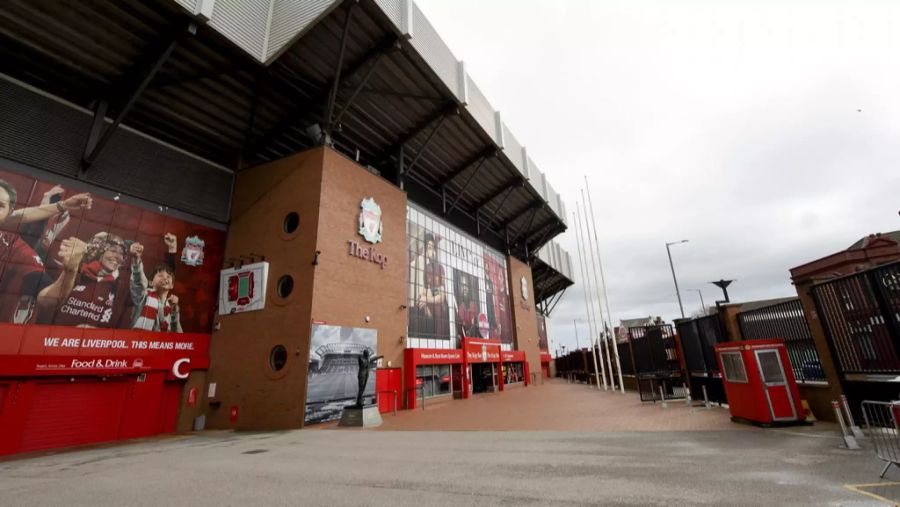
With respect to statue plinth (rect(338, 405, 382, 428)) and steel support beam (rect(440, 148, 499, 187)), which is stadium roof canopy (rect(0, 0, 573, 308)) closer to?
steel support beam (rect(440, 148, 499, 187))

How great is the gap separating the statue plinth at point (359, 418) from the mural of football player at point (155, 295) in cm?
1023

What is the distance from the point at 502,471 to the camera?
650 centimetres

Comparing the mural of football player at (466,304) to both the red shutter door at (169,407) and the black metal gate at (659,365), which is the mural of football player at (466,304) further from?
the red shutter door at (169,407)

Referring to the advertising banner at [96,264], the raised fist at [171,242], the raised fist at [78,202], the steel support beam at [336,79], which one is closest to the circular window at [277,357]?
the advertising banner at [96,264]

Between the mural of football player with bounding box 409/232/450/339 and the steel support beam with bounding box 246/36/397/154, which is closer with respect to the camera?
the steel support beam with bounding box 246/36/397/154

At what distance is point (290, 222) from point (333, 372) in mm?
8286

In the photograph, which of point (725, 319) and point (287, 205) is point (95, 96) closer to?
point (287, 205)

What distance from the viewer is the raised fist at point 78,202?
15.7 m

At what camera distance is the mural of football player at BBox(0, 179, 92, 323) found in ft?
45.0

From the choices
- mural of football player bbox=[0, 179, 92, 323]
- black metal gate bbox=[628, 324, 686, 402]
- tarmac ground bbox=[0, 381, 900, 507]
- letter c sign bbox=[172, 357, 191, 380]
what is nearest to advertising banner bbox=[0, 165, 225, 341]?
mural of football player bbox=[0, 179, 92, 323]

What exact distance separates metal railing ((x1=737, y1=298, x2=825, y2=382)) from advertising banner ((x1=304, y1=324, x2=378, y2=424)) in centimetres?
1411

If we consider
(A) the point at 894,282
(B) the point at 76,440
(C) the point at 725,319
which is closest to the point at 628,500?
(A) the point at 894,282

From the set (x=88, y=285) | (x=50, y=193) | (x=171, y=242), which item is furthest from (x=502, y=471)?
(x=50, y=193)

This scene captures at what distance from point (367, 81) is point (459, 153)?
34.4ft
